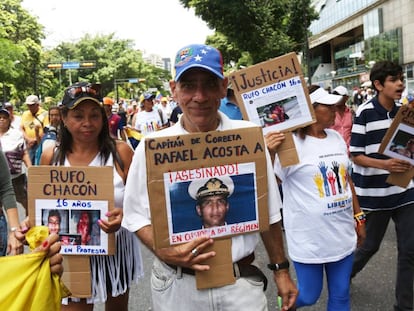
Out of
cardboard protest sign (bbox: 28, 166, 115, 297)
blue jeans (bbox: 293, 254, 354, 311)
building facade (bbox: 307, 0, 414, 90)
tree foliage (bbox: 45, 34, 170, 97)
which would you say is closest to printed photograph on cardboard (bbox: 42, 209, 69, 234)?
cardboard protest sign (bbox: 28, 166, 115, 297)

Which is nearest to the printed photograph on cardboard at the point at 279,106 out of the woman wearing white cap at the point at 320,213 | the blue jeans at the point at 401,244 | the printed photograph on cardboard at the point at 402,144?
the woman wearing white cap at the point at 320,213

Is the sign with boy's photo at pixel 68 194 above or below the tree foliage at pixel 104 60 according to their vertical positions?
below

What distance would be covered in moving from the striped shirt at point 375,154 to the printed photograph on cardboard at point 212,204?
2.02 meters

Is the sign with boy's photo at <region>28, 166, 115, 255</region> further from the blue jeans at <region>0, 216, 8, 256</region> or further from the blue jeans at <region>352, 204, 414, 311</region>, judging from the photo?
the blue jeans at <region>352, 204, 414, 311</region>

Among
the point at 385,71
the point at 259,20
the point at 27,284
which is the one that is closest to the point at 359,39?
the point at 259,20

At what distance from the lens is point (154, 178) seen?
1.77 m

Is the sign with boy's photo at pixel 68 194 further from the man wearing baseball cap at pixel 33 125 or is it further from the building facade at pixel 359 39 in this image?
the building facade at pixel 359 39

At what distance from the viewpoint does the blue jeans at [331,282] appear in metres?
2.95

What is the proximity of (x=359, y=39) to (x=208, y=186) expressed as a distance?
54103 mm

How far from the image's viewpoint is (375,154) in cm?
359

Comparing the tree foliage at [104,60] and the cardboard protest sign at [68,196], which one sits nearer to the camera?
the cardboard protest sign at [68,196]

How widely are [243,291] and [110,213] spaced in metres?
0.84

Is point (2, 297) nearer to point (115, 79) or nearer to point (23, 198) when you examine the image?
point (23, 198)

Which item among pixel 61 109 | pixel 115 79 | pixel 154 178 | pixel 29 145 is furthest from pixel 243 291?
pixel 115 79
